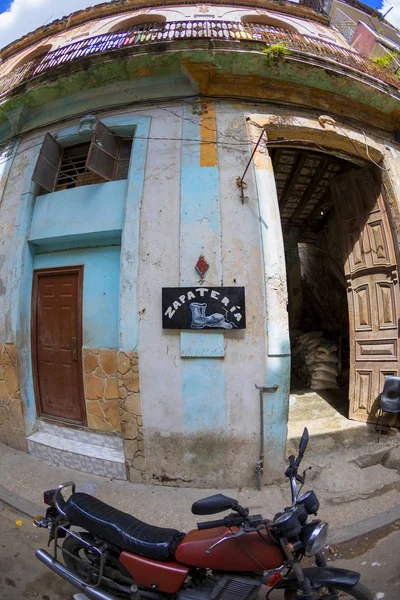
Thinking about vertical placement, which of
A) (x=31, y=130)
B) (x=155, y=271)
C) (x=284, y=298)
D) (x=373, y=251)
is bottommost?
(x=284, y=298)

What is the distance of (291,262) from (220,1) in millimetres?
6893

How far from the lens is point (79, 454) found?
3793mm

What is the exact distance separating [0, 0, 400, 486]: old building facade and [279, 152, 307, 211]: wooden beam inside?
112 centimetres

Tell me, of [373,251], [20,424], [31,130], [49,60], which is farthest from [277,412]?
[49,60]

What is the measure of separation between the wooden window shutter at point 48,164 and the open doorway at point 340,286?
3.91 m

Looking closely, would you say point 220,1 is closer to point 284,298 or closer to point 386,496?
point 284,298

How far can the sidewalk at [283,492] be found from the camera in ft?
9.77

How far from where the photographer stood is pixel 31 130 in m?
5.00

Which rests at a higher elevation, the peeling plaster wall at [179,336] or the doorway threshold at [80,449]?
the peeling plaster wall at [179,336]

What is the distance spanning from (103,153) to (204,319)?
111 inches

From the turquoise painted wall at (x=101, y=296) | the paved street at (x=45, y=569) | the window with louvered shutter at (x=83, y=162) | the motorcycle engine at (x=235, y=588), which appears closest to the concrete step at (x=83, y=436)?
the paved street at (x=45, y=569)

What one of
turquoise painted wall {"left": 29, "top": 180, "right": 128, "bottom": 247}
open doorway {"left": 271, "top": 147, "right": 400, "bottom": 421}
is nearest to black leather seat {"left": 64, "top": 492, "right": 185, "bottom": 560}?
turquoise painted wall {"left": 29, "top": 180, "right": 128, "bottom": 247}

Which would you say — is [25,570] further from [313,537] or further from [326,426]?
[326,426]

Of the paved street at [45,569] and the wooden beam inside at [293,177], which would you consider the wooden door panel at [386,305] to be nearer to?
the paved street at [45,569]
